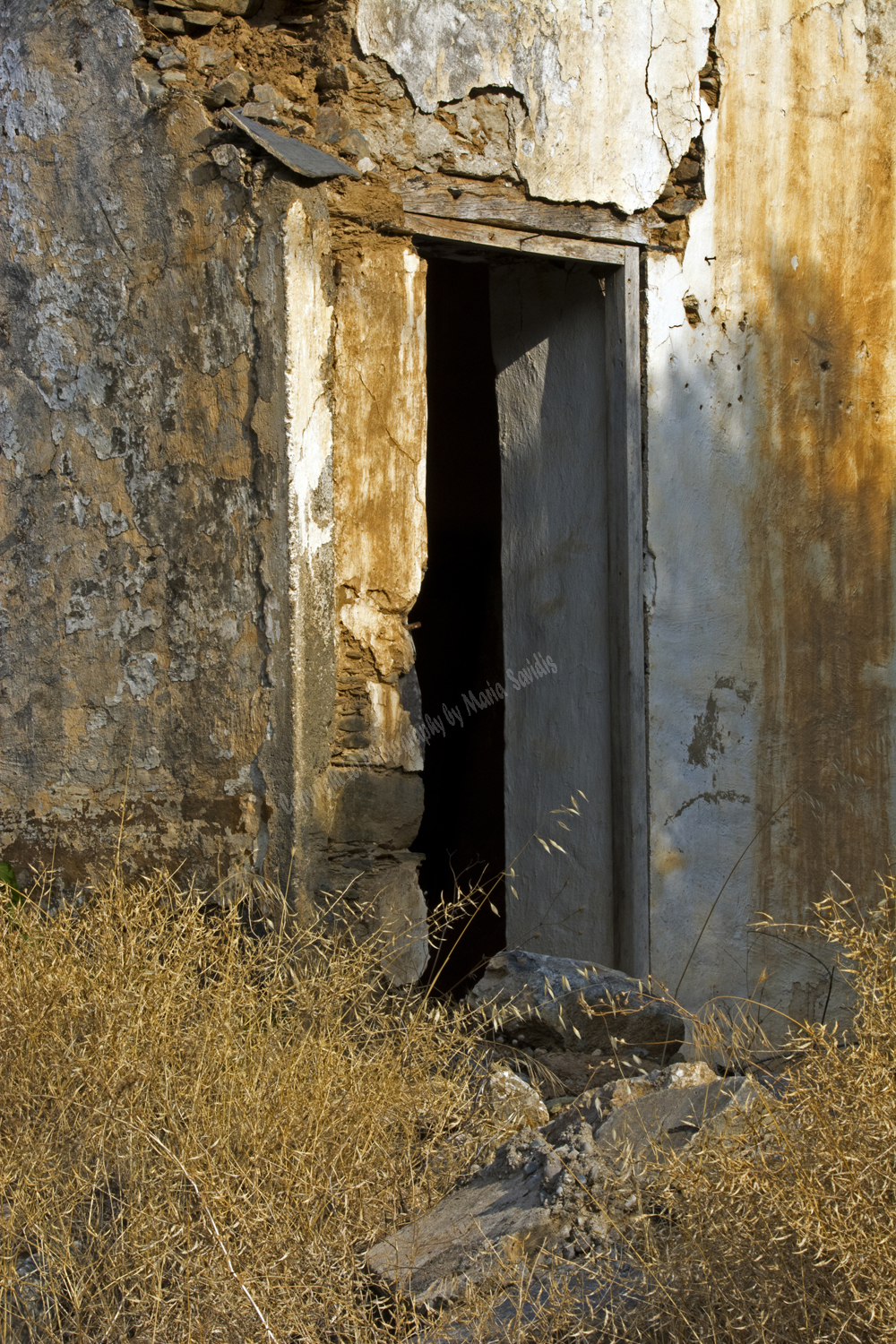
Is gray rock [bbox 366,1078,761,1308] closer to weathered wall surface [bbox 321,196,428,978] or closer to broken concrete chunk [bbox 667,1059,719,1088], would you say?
broken concrete chunk [bbox 667,1059,719,1088]

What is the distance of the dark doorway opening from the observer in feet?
18.8

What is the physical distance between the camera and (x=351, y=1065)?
2527mm

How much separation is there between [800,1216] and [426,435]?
105 inches

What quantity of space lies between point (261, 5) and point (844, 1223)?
342cm

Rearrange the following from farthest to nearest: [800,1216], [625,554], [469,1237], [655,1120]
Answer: [625,554] < [655,1120] < [469,1237] < [800,1216]

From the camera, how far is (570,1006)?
319cm

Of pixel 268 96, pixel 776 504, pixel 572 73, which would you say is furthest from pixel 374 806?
pixel 572 73

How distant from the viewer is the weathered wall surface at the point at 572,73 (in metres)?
3.36

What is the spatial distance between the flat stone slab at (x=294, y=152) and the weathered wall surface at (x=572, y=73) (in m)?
0.38

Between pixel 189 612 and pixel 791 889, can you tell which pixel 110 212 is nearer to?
pixel 189 612

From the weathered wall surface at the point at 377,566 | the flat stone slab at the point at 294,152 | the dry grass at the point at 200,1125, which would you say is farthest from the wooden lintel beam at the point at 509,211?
the dry grass at the point at 200,1125

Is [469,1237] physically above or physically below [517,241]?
below

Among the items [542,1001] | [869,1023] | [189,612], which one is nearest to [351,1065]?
[542,1001]

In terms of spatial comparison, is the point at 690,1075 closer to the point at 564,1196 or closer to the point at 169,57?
the point at 564,1196
